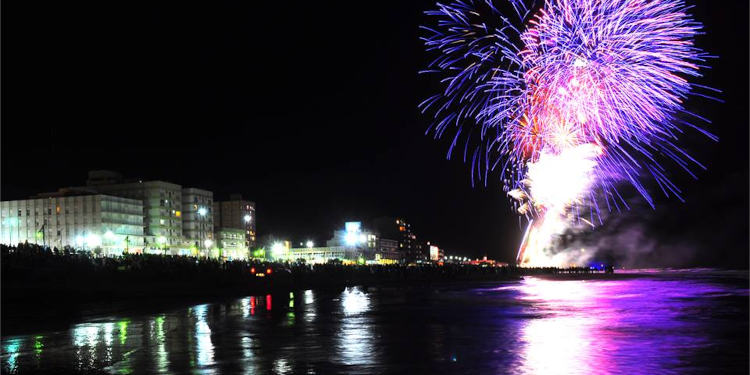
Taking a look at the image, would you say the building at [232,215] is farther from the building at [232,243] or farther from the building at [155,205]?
the building at [155,205]

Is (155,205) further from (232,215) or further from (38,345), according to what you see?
(38,345)

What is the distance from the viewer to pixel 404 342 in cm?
1758

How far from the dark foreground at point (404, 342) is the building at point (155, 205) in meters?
110

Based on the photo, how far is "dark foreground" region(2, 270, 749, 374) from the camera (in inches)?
539

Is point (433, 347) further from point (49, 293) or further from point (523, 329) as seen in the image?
point (49, 293)

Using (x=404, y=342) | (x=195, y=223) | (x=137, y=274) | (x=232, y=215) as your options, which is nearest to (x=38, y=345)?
(x=404, y=342)

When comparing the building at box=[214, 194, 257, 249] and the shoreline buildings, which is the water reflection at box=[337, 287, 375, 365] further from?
the building at box=[214, 194, 257, 249]

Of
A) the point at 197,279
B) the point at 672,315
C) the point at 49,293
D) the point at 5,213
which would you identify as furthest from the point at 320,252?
the point at 672,315

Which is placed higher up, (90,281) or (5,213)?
(5,213)

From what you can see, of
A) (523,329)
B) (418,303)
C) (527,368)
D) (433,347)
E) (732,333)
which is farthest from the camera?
(418,303)

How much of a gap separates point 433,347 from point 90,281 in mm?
31041

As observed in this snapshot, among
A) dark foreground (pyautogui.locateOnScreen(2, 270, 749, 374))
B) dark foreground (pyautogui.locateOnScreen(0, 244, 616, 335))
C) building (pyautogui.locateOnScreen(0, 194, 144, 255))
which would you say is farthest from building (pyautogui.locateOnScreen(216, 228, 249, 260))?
dark foreground (pyautogui.locateOnScreen(2, 270, 749, 374))

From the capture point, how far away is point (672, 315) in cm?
2384

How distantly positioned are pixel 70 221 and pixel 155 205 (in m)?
17.9
